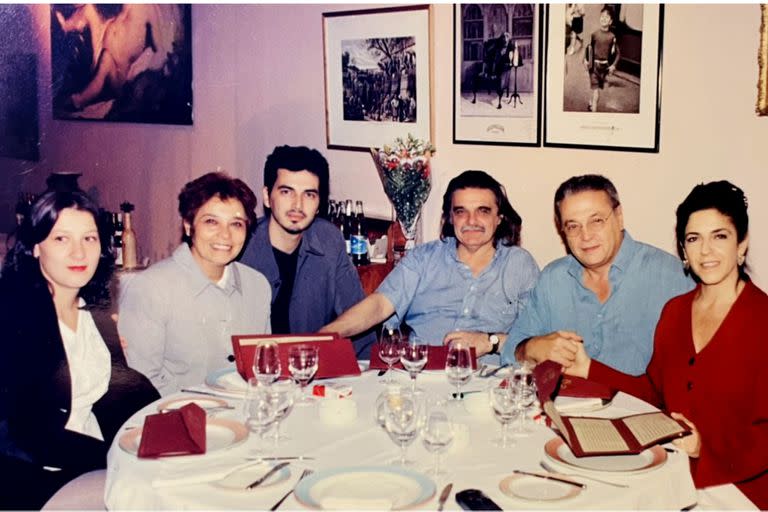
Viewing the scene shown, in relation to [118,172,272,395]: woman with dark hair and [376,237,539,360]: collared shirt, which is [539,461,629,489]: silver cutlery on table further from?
[376,237,539,360]: collared shirt

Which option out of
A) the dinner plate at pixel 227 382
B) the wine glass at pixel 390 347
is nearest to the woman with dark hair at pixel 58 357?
the dinner plate at pixel 227 382

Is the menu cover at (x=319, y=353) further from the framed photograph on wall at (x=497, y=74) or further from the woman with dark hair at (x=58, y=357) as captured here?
the framed photograph on wall at (x=497, y=74)

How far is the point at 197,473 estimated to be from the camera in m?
2.04

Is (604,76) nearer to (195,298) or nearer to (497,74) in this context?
(497,74)

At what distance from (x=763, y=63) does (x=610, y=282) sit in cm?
98

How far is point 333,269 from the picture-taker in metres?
4.02

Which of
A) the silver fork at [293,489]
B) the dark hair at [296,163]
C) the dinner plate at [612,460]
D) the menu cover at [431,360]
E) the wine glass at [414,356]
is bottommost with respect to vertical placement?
the silver fork at [293,489]

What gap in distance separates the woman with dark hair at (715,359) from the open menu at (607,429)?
22 centimetres

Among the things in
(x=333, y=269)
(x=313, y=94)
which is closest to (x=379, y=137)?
(x=313, y=94)

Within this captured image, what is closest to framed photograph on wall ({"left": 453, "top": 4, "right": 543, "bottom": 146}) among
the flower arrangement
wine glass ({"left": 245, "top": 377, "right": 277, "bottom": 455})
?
the flower arrangement

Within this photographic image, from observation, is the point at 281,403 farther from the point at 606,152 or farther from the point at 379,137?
the point at 379,137

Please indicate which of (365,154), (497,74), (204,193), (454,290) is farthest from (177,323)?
(365,154)

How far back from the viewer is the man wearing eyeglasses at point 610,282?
322 centimetres

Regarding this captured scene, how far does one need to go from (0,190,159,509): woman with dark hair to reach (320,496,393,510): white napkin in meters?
1.30
